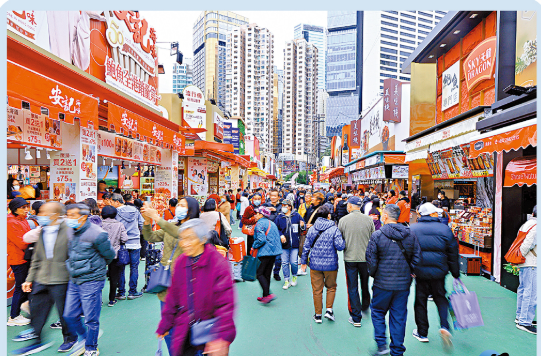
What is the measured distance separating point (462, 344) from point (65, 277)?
4.81m

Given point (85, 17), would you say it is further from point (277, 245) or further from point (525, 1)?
point (525, 1)

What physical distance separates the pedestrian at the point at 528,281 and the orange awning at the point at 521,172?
134cm

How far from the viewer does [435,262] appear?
3.84 m

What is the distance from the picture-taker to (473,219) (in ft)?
25.3

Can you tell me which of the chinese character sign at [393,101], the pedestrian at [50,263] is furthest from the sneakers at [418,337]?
the chinese character sign at [393,101]

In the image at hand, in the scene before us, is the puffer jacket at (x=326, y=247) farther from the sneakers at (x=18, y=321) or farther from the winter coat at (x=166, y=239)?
the sneakers at (x=18, y=321)

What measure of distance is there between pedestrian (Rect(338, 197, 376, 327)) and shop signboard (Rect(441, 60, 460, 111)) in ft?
24.5

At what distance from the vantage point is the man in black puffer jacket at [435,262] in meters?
3.80

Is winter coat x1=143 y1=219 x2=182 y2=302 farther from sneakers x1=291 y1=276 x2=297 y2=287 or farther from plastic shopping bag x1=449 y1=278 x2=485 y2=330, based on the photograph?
sneakers x1=291 y1=276 x2=297 y2=287

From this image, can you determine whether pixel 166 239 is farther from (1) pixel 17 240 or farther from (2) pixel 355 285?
(2) pixel 355 285

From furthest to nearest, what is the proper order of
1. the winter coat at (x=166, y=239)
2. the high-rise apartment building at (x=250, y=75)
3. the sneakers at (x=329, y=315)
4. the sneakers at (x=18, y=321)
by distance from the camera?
the high-rise apartment building at (x=250, y=75) → the sneakers at (x=329, y=315) → the sneakers at (x=18, y=321) → the winter coat at (x=166, y=239)

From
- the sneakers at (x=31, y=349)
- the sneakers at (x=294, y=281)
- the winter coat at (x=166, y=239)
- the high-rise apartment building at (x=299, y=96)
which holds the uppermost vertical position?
the high-rise apartment building at (x=299, y=96)

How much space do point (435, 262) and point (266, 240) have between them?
8.50 ft

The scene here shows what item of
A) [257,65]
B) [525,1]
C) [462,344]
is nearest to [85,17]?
[525,1]
